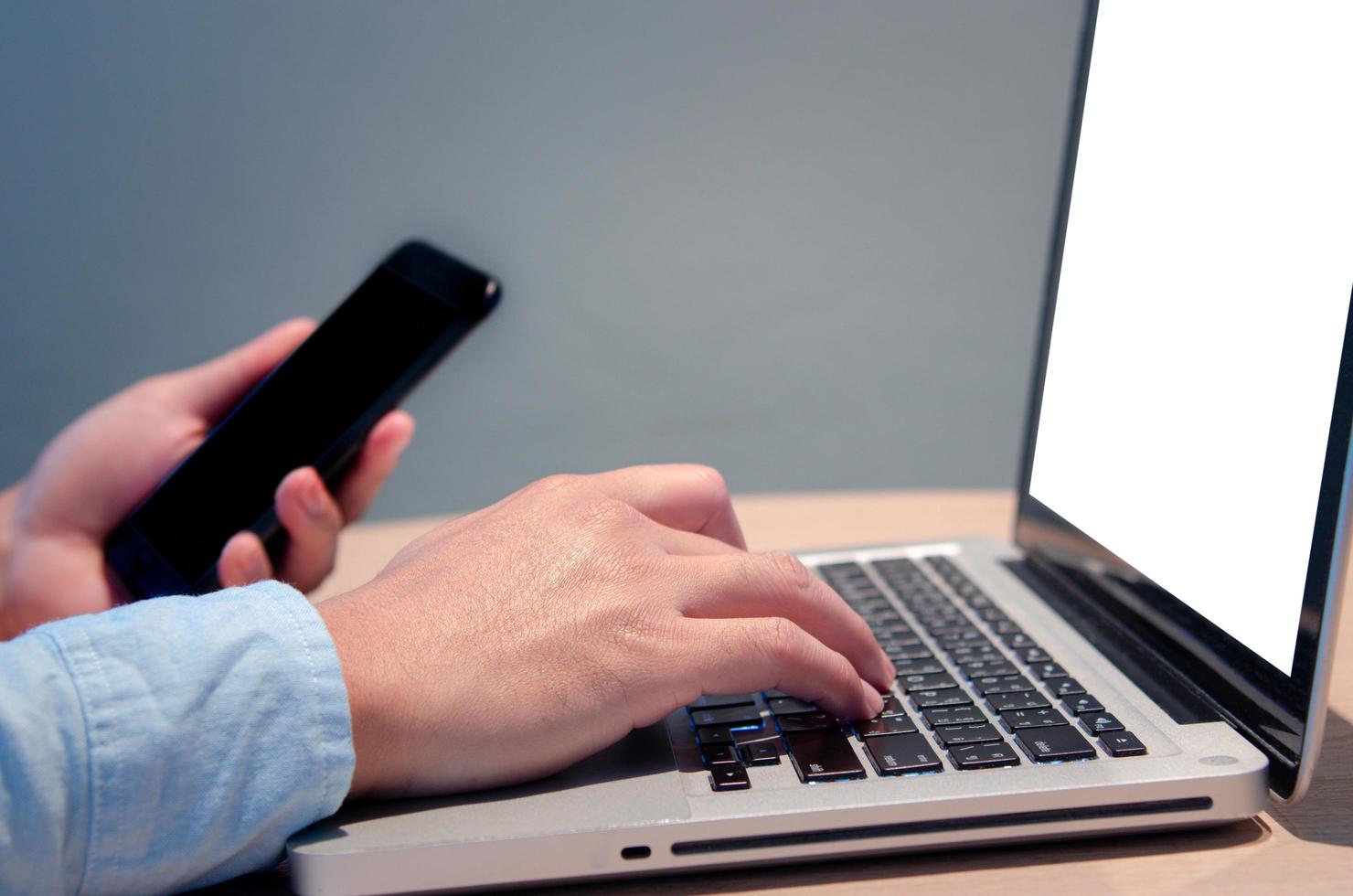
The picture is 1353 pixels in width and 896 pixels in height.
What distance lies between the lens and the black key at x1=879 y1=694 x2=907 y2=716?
1.65 feet

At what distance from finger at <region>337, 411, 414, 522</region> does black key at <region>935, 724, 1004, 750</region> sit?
516 mm

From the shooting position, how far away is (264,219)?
2.01 meters

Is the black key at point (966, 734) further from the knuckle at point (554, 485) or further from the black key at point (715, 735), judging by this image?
the knuckle at point (554, 485)

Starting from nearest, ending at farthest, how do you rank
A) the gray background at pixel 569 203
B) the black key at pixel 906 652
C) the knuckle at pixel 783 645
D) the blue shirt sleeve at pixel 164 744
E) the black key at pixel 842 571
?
the blue shirt sleeve at pixel 164 744, the knuckle at pixel 783 645, the black key at pixel 906 652, the black key at pixel 842 571, the gray background at pixel 569 203

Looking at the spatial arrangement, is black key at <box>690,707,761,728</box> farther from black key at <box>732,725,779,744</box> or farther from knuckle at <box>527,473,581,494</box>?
knuckle at <box>527,473,581,494</box>

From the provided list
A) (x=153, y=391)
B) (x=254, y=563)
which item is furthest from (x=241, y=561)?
(x=153, y=391)

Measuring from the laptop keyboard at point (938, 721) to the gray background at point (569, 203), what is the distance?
5.08 feet

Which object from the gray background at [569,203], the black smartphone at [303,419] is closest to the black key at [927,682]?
the black smartphone at [303,419]

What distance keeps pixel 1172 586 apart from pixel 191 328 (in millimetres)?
1859

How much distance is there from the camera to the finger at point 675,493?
56cm

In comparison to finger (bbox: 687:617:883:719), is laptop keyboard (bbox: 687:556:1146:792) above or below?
below

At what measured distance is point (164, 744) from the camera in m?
0.39

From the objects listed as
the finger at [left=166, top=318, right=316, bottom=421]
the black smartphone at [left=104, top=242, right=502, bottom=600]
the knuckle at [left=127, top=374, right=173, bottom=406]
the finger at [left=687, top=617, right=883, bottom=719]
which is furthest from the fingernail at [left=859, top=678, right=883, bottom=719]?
the knuckle at [left=127, top=374, right=173, bottom=406]

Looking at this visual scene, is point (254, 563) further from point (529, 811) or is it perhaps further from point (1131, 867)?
point (1131, 867)
